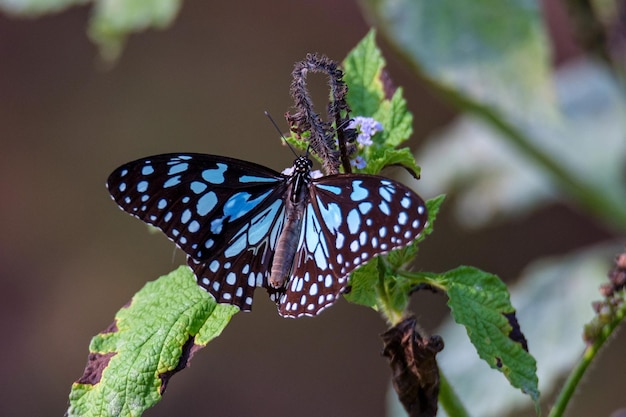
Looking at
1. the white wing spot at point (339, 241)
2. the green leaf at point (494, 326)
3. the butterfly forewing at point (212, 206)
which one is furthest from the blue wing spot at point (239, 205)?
the green leaf at point (494, 326)

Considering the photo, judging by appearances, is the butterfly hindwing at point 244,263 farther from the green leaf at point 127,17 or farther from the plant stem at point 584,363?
the green leaf at point 127,17

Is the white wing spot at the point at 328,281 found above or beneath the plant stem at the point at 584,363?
above

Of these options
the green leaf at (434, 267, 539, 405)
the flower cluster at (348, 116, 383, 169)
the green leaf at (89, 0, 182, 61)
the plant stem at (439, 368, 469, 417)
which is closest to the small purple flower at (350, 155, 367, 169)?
the flower cluster at (348, 116, 383, 169)

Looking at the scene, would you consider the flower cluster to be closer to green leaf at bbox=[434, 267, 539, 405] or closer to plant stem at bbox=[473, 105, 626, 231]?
green leaf at bbox=[434, 267, 539, 405]

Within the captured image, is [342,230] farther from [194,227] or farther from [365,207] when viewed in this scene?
[194,227]

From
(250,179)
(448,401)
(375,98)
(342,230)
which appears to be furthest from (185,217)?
(448,401)

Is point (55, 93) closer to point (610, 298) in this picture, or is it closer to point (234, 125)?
point (234, 125)
